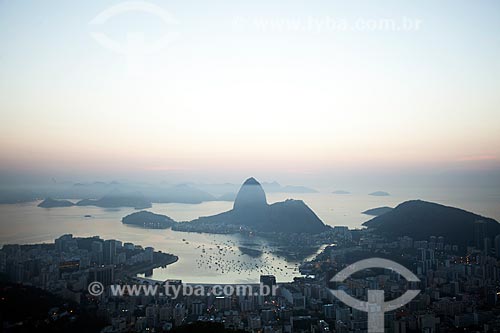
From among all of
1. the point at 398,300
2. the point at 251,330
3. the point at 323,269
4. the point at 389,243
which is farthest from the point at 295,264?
the point at 251,330

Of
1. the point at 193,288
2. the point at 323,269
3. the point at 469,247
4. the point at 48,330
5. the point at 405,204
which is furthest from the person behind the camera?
the point at 405,204

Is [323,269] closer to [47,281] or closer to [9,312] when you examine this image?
[47,281]

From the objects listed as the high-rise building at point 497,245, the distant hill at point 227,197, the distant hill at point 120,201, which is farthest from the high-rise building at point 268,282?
the distant hill at point 227,197

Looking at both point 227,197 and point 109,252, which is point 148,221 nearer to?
point 109,252

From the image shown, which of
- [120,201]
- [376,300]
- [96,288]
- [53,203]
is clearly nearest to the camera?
[376,300]

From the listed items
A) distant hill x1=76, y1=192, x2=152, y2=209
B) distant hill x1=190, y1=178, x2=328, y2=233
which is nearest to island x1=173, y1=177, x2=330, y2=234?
distant hill x1=190, y1=178, x2=328, y2=233

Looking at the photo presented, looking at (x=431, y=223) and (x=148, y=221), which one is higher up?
(x=431, y=223)

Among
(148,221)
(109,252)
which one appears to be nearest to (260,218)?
(148,221)
